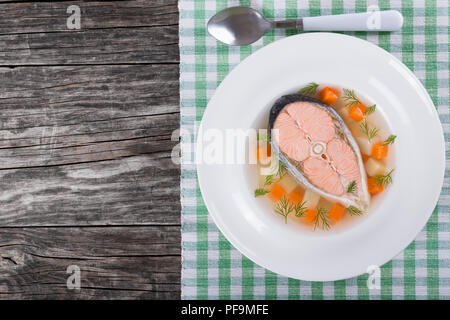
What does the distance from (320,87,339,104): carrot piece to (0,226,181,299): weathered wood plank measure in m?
0.50

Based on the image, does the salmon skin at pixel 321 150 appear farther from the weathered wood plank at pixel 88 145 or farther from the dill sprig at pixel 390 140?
the weathered wood plank at pixel 88 145

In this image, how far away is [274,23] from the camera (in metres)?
1.05

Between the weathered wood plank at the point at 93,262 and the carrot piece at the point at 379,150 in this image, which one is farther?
the weathered wood plank at the point at 93,262

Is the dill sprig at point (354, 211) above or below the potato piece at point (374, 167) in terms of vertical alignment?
below

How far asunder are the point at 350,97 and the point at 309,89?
10cm

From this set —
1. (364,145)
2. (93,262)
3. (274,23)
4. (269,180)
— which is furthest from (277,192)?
(93,262)

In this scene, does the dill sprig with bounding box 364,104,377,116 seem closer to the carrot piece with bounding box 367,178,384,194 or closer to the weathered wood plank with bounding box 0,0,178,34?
the carrot piece with bounding box 367,178,384,194

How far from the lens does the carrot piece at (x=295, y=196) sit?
3.62 ft

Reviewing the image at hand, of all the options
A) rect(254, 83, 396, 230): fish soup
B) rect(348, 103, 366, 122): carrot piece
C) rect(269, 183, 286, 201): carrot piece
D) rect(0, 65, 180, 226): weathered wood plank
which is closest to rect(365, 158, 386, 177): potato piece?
rect(254, 83, 396, 230): fish soup

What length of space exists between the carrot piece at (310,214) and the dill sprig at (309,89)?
28cm

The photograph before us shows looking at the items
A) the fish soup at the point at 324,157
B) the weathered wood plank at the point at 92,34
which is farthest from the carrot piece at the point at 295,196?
the weathered wood plank at the point at 92,34

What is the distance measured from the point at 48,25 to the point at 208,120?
518 mm

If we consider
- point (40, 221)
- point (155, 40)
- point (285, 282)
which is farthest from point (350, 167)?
point (40, 221)

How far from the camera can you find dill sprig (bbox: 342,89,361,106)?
1044 millimetres
